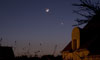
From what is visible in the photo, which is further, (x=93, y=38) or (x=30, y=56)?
(x=30, y=56)

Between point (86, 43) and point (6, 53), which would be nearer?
point (86, 43)

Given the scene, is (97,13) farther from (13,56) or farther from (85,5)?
(13,56)

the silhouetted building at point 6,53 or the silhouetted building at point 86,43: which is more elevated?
the silhouetted building at point 86,43

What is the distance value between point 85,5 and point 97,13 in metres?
0.93

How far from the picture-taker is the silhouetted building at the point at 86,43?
15481 mm

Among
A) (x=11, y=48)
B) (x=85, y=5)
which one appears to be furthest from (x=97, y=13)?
(x=11, y=48)

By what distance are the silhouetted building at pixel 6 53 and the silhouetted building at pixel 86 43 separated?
3221cm

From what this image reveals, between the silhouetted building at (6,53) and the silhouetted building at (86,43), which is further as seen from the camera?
the silhouetted building at (6,53)

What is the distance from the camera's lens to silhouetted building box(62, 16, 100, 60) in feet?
50.8

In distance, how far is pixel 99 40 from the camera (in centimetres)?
1633

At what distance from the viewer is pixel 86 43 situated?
16.7 metres

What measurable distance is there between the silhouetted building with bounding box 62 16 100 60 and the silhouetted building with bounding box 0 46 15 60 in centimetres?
3221

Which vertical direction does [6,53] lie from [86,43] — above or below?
below

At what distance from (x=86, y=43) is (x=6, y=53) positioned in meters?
37.2
